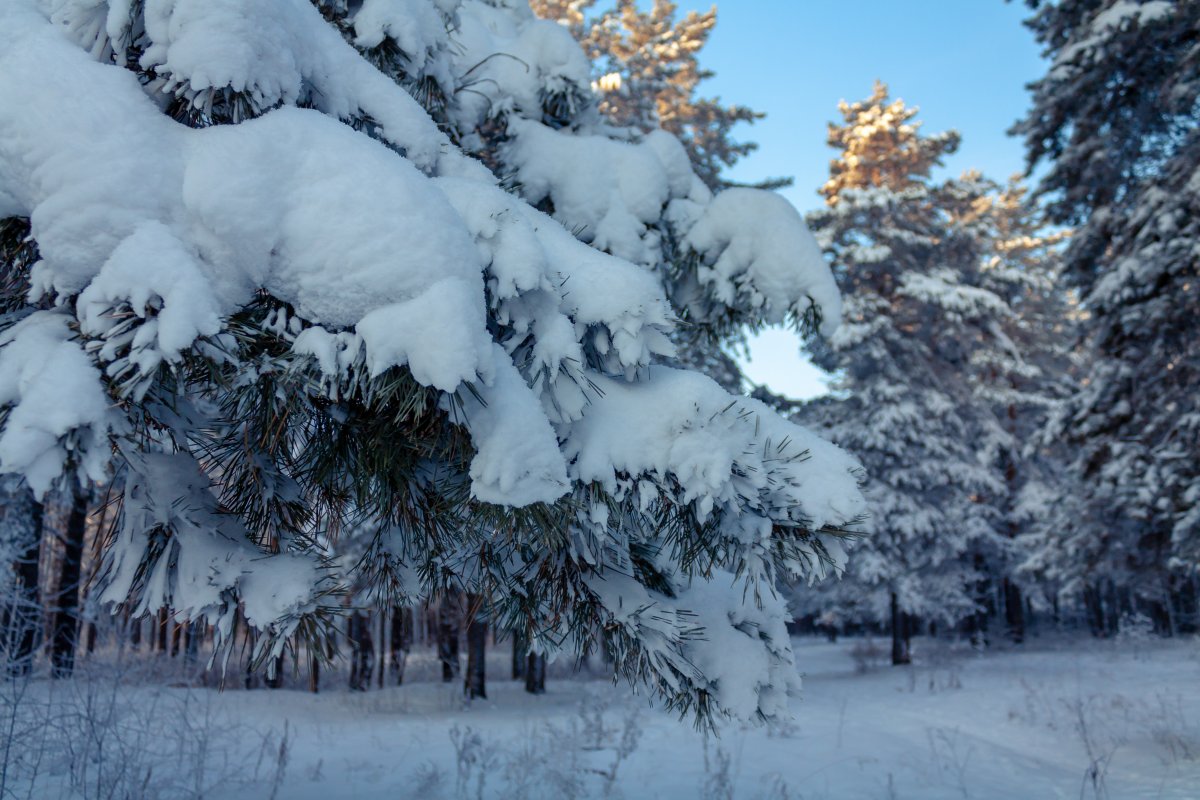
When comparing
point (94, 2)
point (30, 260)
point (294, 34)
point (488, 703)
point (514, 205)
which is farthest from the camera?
point (488, 703)

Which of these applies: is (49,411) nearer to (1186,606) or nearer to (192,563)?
(192,563)

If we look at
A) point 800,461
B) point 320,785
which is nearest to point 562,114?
point 800,461

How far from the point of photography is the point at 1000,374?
21891 mm

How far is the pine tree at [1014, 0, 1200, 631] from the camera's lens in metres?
8.05

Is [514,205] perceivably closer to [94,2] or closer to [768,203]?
[94,2]

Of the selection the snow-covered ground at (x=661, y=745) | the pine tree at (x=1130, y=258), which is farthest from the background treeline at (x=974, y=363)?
the snow-covered ground at (x=661, y=745)

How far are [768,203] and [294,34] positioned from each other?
2.07 meters

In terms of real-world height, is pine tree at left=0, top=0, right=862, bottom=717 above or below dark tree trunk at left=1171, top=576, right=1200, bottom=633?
above

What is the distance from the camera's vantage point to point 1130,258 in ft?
27.8

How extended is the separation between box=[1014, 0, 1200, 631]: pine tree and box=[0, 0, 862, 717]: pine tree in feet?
25.9

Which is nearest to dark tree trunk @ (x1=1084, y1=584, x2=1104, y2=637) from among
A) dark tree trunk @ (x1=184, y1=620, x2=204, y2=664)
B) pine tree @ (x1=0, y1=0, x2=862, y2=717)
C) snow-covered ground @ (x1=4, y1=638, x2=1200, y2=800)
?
snow-covered ground @ (x1=4, y1=638, x2=1200, y2=800)

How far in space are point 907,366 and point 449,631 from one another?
39.9ft

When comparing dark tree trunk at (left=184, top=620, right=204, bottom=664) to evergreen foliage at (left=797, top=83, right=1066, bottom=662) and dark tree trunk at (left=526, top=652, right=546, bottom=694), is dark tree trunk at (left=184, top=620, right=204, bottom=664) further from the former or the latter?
evergreen foliage at (left=797, top=83, right=1066, bottom=662)

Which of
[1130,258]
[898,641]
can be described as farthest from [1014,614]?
[1130,258]
